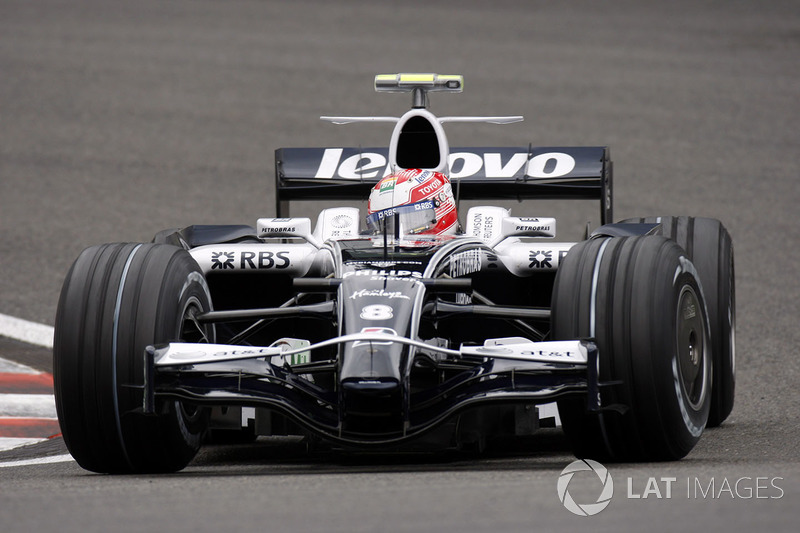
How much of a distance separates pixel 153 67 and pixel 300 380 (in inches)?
747

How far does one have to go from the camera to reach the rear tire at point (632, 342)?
5949 millimetres

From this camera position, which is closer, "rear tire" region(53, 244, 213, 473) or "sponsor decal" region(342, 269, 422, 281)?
"rear tire" region(53, 244, 213, 473)

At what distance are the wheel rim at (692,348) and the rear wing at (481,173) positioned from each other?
108 inches

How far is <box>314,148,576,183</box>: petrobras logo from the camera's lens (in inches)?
371

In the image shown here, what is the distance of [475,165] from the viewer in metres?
9.56

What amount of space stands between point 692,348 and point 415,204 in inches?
81.7

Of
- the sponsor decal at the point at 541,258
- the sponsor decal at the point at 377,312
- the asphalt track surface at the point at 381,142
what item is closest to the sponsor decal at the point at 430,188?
the sponsor decal at the point at 541,258

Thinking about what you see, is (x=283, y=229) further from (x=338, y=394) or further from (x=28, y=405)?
(x=338, y=394)

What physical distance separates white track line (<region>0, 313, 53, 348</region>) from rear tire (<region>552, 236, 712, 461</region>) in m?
5.79

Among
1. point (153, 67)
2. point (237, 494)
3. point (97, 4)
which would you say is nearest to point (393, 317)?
point (237, 494)

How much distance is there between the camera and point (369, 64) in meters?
24.8

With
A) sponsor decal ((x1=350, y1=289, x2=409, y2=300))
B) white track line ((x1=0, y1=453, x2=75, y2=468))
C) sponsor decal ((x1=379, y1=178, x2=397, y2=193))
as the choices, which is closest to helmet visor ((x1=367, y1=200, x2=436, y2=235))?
sponsor decal ((x1=379, y1=178, x2=397, y2=193))

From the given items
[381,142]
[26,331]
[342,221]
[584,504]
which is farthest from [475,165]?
[381,142]

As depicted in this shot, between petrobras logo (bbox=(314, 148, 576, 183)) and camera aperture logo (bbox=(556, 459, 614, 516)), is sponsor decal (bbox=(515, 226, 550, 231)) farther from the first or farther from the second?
camera aperture logo (bbox=(556, 459, 614, 516))
